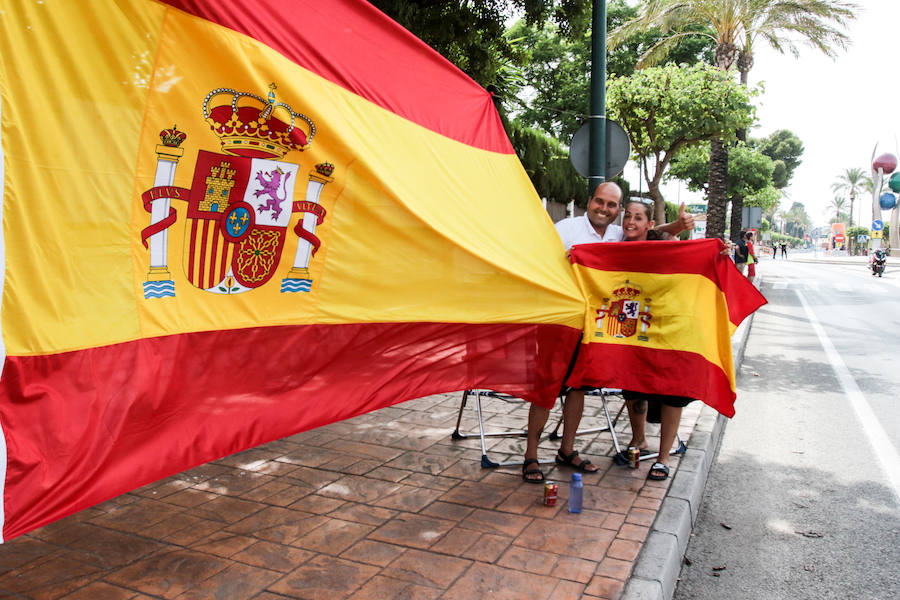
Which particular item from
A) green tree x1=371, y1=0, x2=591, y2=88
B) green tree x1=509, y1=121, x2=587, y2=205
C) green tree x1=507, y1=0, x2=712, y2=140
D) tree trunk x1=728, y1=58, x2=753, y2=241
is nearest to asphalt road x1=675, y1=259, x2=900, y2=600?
green tree x1=371, y1=0, x2=591, y2=88

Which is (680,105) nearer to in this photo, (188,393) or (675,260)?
(675,260)

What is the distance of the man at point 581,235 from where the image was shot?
14.4ft

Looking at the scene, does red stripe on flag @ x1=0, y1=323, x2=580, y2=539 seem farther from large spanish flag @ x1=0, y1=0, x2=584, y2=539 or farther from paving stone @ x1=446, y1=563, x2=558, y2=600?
paving stone @ x1=446, y1=563, x2=558, y2=600

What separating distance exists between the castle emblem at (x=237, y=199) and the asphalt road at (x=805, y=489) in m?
2.54

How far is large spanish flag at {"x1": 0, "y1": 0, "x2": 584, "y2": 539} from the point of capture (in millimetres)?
2000

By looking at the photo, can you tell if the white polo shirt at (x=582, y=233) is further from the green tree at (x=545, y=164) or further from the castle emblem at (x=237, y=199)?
the green tree at (x=545, y=164)

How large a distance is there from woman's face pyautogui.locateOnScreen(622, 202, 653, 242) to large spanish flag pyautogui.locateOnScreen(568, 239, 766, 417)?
23 cm

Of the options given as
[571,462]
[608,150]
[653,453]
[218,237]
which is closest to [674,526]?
[571,462]

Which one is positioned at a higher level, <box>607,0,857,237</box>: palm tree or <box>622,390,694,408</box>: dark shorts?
<box>607,0,857,237</box>: palm tree

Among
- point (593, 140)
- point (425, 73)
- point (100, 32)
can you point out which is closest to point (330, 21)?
point (425, 73)

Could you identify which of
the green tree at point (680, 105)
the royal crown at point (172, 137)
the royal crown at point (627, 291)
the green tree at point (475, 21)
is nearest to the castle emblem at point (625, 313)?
the royal crown at point (627, 291)

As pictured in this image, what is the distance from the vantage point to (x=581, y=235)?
14.7 feet

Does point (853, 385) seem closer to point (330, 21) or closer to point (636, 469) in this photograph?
point (636, 469)

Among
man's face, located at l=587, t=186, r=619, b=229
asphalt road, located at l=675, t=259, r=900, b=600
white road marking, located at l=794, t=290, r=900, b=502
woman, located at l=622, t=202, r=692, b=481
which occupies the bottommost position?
asphalt road, located at l=675, t=259, r=900, b=600
